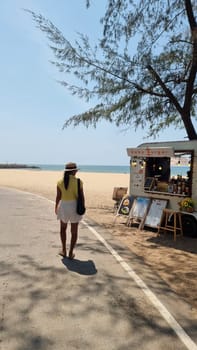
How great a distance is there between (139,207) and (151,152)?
1877 millimetres

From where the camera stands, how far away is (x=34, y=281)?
5355mm

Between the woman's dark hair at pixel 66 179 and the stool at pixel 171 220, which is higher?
the woman's dark hair at pixel 66 179

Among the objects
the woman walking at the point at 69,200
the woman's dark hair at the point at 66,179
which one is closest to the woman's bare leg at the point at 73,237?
the woman walking at the point at 69,200

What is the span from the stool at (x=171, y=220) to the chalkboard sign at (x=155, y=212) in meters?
0.15

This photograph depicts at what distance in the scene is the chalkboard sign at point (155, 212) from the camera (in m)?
10.1

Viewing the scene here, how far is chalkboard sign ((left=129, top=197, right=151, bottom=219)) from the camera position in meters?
10.8

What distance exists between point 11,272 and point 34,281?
0.64 m

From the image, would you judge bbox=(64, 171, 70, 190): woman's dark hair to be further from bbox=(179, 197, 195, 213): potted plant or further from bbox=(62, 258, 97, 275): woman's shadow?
bbox=(179, 197, 195, 213): potted plant

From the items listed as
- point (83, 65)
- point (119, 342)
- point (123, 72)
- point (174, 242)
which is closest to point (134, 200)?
point (174, 242)

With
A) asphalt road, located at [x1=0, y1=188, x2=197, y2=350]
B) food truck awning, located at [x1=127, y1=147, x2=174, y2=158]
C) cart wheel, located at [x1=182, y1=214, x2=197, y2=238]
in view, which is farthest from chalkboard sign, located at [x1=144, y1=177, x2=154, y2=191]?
asphalt road, located at [x1=0, y1=188, x2=197, y2=350]

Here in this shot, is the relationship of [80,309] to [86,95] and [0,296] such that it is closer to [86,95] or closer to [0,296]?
[0,296]

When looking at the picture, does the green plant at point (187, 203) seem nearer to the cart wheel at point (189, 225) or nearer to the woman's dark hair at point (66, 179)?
the cart wheel at point (189, 225)

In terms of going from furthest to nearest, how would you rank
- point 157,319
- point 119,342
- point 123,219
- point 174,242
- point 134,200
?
point 123,219 → point 134,200 → point 174,242 → point 157,319 → point 119,342

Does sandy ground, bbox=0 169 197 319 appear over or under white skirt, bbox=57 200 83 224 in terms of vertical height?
under
